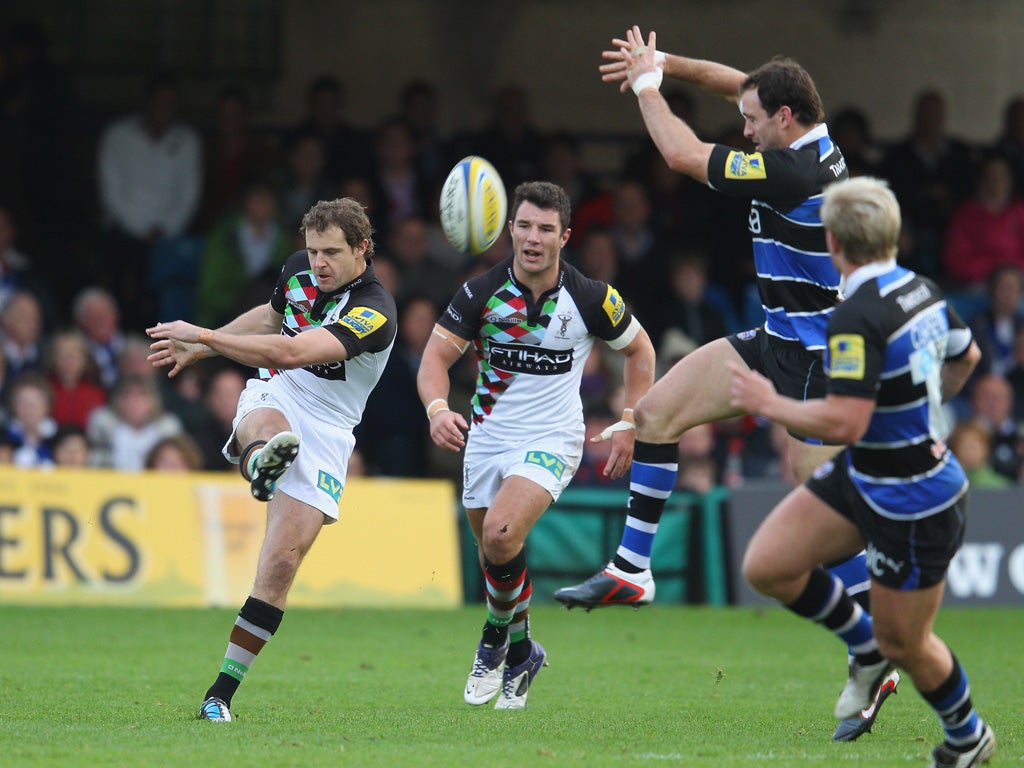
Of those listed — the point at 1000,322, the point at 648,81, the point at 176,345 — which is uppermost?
the point at 648,81

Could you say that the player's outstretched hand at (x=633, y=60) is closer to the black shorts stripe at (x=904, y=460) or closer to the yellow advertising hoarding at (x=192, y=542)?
the black shorts stripe at (x=904, y=460)

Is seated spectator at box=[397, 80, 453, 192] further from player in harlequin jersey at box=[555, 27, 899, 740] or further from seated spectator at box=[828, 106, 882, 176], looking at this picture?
player in harlequin jersey at box=[555, 27, 899, 740]

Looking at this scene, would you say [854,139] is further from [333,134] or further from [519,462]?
[519,462]

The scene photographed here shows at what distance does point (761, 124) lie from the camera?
24.6ft

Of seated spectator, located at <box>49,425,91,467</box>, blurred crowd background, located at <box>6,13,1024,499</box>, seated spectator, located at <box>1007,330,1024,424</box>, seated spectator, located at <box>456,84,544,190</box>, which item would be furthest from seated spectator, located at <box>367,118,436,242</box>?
seated spectator, located at <box>1007,330,1024,424</box>

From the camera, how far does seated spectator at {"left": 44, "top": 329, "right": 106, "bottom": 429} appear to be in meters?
14.0

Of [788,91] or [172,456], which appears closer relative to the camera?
[788,91]

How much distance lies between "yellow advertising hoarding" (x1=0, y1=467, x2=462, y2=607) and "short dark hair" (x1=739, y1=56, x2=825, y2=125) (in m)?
6.92

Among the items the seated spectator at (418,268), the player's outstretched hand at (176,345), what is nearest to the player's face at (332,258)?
the player's outstretched hand at (176,345)

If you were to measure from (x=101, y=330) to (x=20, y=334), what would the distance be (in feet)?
2.36

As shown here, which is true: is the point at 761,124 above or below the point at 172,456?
above

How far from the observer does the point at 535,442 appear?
27.6 ft

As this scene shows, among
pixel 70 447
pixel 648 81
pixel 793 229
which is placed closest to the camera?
pixel 793 229

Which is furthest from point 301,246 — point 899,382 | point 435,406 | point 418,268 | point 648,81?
point 899,382
